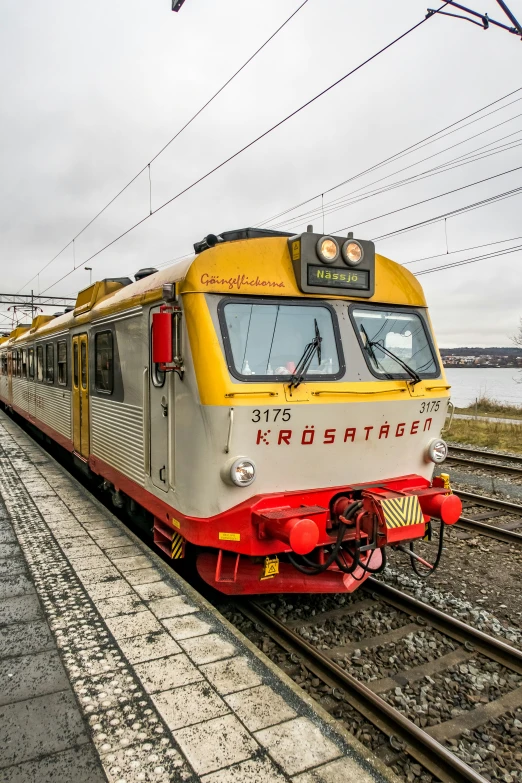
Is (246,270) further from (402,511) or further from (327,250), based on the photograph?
(402,511)

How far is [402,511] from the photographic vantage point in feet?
14.3

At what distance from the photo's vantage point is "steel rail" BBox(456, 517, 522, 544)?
23.3ft

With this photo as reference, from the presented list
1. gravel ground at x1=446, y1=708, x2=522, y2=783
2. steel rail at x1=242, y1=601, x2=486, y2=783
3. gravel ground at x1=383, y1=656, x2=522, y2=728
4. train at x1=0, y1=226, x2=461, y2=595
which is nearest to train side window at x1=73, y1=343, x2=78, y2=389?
train at x1=0, y1=226, x2=461, y2=595

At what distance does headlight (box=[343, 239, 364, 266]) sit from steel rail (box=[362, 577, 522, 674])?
119 inches

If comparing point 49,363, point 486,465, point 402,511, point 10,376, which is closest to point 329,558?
point 402,511

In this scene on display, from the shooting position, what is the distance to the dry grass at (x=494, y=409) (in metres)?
25.8

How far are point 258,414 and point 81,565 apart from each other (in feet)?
8.48

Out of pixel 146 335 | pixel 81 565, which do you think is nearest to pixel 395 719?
pixel 81 565

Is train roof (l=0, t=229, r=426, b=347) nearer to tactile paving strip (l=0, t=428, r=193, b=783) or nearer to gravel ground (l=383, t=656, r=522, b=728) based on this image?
tactile paving strip (l=0, t=428, r=193, b=783)

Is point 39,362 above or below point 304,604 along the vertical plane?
above

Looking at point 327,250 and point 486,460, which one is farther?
point 486,460

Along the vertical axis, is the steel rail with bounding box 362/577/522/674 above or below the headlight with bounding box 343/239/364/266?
below

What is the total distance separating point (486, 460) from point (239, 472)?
36.2 ft

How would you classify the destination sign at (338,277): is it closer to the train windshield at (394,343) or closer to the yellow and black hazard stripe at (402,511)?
the train windshield at (394,343)
